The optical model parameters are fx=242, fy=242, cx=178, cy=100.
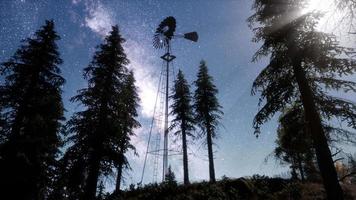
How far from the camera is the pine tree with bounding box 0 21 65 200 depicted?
45.1 ft

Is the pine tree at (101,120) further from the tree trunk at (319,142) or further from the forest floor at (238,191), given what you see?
the tree trunk at (319,142)

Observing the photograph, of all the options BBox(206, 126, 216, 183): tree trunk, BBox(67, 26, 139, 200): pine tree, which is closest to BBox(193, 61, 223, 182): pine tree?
BBox(206, 126, 216, 183): tree trunk

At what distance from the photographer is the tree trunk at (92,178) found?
14.0 m

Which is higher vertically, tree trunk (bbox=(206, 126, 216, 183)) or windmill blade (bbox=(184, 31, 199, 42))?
windmill blade (bbox=(184, 31, 199, 42))

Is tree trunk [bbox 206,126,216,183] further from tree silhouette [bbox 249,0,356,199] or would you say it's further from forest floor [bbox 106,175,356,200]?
tree silhouette [bbox 249,0,356,199]

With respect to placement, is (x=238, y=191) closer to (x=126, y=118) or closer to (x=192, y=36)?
(x=126, y=118)

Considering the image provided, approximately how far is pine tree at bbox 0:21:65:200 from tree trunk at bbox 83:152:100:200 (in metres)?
2.78

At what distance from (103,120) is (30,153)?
4.56 m

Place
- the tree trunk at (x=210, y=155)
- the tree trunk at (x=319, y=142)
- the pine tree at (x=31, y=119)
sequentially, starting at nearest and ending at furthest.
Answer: the tree trunk at (x=319, y=142) → the pine tree at (x=31, y=119) → the tree trunk at (x=210, y=155)

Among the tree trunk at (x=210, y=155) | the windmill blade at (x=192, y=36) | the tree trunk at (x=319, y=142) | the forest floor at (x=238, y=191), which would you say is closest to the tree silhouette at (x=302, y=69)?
the tree trunk at (x=319, y=142)

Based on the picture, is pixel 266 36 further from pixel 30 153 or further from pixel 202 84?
pixel 202 84

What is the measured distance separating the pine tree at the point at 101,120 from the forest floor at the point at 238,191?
3514 millimetres

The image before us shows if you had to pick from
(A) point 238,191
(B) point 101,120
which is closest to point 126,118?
(B) point 101,120

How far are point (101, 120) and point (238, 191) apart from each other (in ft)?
32.9
